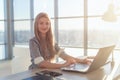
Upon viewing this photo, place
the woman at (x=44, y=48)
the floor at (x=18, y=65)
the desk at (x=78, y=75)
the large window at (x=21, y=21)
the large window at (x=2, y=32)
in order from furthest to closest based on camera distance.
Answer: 1. the large window at (x=2, y=32)
2. the large window at (x=21, y=21)
3. the floor at (x=18, y=65)
4. the woman at (x=44, y=48)
5. the desk at (x=78, y=75)

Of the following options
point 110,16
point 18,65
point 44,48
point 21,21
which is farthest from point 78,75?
point 21,21

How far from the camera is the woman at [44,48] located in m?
2.27

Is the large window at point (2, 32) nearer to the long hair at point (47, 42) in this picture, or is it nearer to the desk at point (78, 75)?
the long hair at point (47, 42)

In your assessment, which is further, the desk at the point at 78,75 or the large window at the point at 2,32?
the large window at the point at 2,32

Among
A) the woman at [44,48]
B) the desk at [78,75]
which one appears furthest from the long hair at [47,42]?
the desk at [78,75]

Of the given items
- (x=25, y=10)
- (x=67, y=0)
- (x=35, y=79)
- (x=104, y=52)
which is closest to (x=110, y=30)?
(x=67, y=0)

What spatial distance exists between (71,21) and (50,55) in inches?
138

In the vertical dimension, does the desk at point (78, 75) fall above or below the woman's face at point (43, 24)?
below

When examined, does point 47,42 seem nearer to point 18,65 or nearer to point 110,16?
point 110,16

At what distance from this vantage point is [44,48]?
249cm

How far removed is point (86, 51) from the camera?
19.0 ft

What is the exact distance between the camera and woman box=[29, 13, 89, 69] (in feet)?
7.46

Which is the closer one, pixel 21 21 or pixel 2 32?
pixel 21 21

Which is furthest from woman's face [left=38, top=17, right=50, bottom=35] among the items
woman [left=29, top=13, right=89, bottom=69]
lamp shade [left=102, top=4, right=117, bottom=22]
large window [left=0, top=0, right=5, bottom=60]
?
large window [left=0, top=0, right=5, bottom=60]
